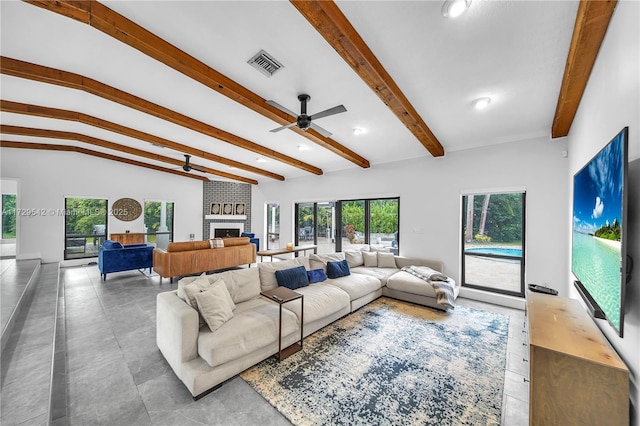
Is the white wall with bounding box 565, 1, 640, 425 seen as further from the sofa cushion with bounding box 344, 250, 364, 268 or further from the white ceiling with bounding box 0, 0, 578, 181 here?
the sofa cushion with bounding box 344, 250, 364, 268

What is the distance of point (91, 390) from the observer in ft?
6.64

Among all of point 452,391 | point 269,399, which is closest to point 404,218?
point 452,391

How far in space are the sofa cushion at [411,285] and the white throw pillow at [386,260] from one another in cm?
66

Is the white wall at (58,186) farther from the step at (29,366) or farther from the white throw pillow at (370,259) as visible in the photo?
the white throw pillow at (370,259)

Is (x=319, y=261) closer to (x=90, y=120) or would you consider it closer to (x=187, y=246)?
(x=187, y=246)

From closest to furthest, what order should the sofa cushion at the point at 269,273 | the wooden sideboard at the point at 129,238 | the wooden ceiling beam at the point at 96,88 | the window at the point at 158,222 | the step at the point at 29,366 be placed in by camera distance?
the step at the point at 29,366
the wooden ceiling beam at the point at 96,88
the sofa cushion at the point at 269,273
the wooden sideboard at the point at 129,238
the window at the point at 158,222

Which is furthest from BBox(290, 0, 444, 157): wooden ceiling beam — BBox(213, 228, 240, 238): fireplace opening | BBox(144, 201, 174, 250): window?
BBox(144, 201, 174, 250): window

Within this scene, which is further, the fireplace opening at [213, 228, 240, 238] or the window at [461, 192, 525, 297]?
the fireplace opening at [213, 228, 240, 238]

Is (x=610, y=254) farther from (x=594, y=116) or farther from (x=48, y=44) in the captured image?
(x=48, y=44)

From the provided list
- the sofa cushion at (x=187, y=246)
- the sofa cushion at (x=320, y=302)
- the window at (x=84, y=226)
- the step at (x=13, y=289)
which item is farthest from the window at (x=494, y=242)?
the window at (x=84, y=226)

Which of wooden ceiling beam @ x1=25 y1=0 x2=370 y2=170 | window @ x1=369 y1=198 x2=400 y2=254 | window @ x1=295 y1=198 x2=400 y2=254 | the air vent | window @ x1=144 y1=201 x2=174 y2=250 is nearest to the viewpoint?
wooden ceiling beam @ x1=25 y1=0 x2=370 y2=170

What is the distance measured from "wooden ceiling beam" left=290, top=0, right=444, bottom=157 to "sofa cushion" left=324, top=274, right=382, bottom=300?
2569mm

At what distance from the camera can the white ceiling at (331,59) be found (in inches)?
74.8

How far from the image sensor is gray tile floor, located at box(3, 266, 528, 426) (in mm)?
1782
